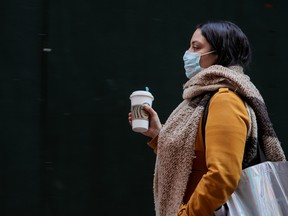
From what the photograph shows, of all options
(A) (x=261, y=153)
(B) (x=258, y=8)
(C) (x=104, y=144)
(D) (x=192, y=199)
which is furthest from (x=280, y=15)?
(D) (x=192, y=199)

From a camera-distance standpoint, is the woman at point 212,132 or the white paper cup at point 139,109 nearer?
the woman at point 212,132

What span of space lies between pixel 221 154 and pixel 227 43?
2.11 ft

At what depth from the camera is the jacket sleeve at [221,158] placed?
2.39m

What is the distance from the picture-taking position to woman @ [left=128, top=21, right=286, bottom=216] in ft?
7.90

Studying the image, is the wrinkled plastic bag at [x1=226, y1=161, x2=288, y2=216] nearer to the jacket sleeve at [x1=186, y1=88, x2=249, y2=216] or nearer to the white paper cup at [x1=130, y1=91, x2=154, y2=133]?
the jacket sleeve at [x1=186, y1=88, x2=249, y2=216]

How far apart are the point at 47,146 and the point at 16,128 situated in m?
0.27

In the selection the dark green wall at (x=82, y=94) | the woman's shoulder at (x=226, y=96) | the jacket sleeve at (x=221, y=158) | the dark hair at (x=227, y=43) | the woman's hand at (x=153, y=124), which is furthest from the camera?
the dark green wall at (x=82, y=94)

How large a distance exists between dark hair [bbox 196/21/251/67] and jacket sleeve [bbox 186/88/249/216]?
0.36 metres

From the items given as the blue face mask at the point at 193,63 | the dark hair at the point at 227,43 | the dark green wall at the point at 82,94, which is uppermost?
the dark hair at the point at 227,43

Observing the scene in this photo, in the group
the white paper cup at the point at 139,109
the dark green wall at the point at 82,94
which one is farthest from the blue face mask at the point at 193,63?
the dark green wall at the point at 82,94

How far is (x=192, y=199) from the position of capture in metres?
2.48

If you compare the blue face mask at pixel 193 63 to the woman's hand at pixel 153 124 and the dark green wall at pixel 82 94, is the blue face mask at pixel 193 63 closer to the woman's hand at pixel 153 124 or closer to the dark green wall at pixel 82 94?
the woman's hand at pixel 153 124

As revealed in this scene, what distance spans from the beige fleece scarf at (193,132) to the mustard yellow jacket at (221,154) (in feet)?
0.35

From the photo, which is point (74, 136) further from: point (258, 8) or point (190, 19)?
point (258, 8)
